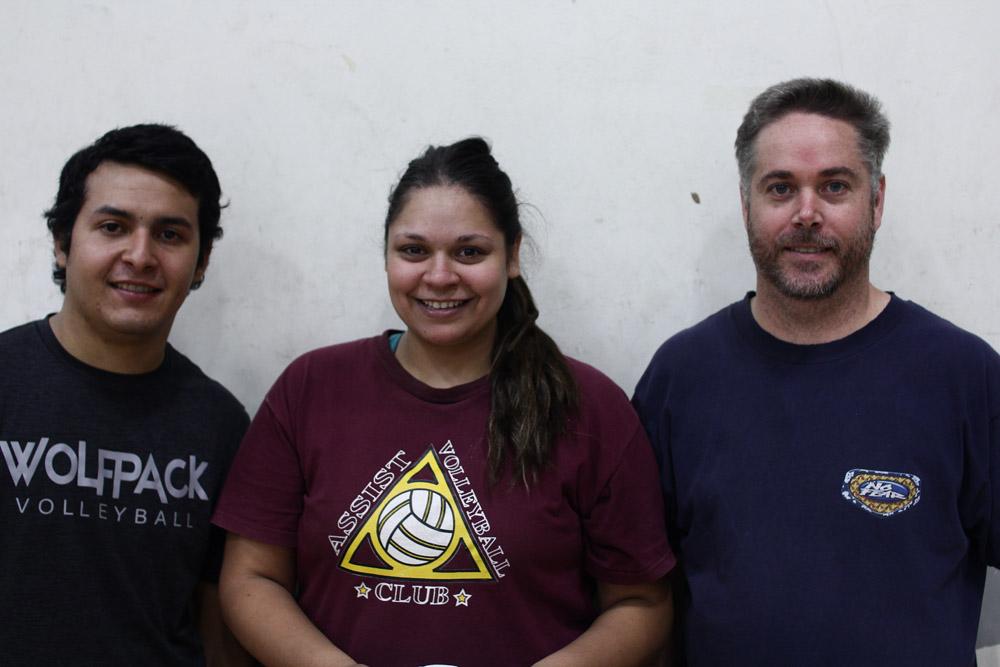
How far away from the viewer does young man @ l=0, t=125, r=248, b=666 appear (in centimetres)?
149

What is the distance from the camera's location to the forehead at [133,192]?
1588mm

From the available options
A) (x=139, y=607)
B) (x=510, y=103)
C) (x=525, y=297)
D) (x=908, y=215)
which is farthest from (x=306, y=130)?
(x=908, y=215)

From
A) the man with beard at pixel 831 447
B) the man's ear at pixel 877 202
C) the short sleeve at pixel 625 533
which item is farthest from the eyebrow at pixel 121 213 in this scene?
the man's ear at pixel 877 202

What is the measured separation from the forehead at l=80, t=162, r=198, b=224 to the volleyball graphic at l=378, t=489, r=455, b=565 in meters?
0.68

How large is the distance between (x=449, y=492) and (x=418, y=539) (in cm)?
9

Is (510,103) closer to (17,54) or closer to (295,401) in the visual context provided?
(295,401)

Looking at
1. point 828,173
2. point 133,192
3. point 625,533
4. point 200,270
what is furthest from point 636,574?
point 133,192

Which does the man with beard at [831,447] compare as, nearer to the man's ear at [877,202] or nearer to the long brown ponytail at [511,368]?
the man's ear at [877,202]

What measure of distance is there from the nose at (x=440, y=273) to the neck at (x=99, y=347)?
568mm

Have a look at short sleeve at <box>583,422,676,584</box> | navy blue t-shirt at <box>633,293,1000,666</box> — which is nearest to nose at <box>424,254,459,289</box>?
short sleeve at <box>583,422,676,584</box>

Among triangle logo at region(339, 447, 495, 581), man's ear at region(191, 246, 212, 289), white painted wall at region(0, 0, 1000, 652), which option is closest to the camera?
triangle logo at region(339, 447, 495, 581)

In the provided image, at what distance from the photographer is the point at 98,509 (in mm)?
1533

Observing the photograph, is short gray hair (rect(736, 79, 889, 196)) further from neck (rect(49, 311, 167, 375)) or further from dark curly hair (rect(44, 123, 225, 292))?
neck (rect(49, 311, 167, 375))

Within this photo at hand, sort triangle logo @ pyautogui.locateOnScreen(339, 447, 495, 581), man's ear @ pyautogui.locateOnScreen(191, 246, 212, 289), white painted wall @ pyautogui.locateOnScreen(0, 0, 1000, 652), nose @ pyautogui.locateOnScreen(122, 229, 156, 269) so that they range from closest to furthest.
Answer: triangle logo @ pyautogui.locateOnScreen(339, 447, 495, 581), nose @ pyautogui.locateOnScreen(122, 229, 156, 269), man's ear @ pyautogui.locateOnScreen(191, 246, 212, 289), white painted wall @ pyautogui.locateOnScreen(0, 0, 1000, 652)
